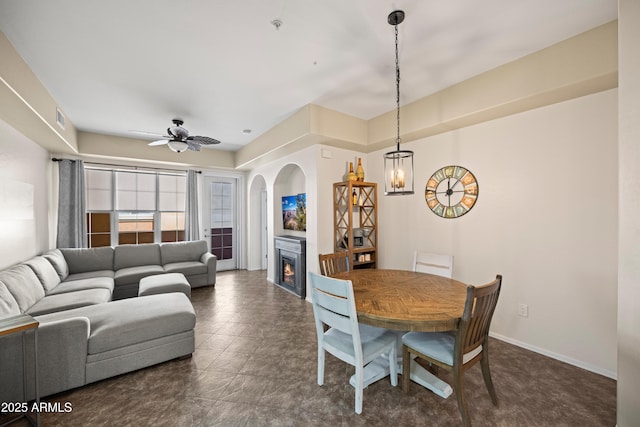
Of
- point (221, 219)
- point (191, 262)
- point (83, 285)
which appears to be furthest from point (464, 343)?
point (221, 219)

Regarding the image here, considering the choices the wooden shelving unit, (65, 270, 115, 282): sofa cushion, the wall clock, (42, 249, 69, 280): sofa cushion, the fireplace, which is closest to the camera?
the wall clock

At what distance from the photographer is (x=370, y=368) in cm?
220

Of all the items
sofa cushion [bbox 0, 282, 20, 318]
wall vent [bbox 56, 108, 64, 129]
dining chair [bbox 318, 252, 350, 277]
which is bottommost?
sofa cushion [bbox 0, 282, 20, 318]

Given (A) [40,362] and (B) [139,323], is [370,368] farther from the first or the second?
(A) [40,362]

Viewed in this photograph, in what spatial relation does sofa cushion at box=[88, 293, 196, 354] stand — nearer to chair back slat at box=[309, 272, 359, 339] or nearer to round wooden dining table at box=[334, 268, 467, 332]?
chair back slat at box=[309, 272, 359, 339]

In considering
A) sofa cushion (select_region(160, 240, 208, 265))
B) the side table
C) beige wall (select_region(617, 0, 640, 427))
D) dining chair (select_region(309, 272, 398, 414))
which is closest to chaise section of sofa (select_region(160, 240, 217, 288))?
sofa cushion (select_region(160, 240, 208, 265))

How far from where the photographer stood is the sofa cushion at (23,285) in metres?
2.54

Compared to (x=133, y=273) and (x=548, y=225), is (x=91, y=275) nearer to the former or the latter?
(x=133, y=273)

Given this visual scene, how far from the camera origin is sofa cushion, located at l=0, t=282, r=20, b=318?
7.11 feet

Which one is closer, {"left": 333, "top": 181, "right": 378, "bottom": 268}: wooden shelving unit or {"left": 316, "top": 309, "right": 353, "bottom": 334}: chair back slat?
{"left": 316, "top": 309, "right": 353, "bottom": 334}: chair back slat

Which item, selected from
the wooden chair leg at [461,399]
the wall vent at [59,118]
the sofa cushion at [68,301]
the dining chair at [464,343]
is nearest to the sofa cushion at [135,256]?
the sofa cushion at [68,301]

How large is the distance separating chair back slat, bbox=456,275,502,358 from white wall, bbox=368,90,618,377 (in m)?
1.35

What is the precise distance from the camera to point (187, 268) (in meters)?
4.68

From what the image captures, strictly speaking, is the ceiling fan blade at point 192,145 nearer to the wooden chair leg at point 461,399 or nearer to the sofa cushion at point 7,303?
the sofa cushion at point 7,303
